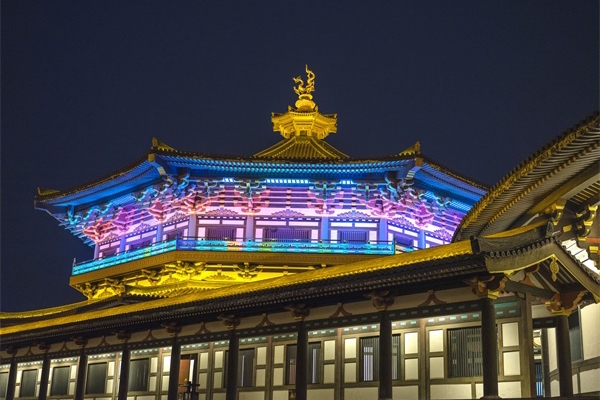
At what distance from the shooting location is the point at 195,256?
1451 inches

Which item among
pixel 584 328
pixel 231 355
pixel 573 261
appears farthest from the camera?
pixel 231 355

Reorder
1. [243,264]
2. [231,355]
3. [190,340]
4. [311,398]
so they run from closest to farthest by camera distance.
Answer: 1. [311,398]
2. [231,355]
3. [190,340]
4. [243,264]

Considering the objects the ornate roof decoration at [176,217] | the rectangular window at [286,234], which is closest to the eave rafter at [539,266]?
the rectangular window at [286,234]

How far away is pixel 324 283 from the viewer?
787 inches

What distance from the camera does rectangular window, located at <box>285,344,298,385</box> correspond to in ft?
73.3

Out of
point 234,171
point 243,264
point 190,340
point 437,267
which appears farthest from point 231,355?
point 234,171

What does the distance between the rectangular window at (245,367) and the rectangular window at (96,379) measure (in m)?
6.85

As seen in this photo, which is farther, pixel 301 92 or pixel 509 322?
pixel 301 92

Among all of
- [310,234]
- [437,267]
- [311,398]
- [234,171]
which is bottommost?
[311,398]

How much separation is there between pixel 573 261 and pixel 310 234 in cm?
2188

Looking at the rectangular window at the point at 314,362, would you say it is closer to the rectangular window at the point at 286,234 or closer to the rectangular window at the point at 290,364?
the rectangular window at the point at 290,364

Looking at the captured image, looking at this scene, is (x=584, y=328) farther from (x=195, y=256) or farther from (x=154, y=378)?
(x=195, y=256)

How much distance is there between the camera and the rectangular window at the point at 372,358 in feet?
65.0

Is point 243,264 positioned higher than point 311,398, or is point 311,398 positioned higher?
point 243,264
